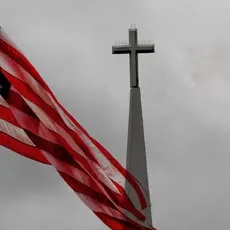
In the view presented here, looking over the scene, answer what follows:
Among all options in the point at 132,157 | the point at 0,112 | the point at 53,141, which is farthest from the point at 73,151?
the point at 132,157

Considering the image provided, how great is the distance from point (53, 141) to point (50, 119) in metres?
0.67

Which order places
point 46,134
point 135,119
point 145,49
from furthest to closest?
point 135,119 < point 145,49 < point 46,134

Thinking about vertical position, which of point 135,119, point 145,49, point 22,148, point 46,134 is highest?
point 145,49

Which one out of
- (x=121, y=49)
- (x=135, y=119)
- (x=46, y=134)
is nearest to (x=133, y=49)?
(x=121, y=49)

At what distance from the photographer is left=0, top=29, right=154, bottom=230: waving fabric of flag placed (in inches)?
834

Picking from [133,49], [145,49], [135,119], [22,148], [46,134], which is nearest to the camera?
[46,134]

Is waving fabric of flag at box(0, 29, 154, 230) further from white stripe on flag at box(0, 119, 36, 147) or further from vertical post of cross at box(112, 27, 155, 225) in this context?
vertical post of cross at box(112, 27, 155, 225)

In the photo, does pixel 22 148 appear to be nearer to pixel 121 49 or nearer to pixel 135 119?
pixel 121 49

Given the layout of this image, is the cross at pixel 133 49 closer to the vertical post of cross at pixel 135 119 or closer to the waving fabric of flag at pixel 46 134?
the vertical post of cross at pixel 135 119

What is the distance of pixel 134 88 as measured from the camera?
32438mm

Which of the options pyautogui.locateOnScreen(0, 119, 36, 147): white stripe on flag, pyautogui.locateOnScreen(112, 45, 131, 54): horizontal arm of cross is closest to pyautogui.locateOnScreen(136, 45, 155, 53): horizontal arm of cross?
pyautogui.locateOnScreen(112, 45, 131, 54): horizontal arm of cross

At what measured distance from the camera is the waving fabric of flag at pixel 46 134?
69.5 feet

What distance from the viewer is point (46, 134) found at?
21328 mm

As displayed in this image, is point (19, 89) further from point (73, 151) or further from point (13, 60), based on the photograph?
point (73, 151)
